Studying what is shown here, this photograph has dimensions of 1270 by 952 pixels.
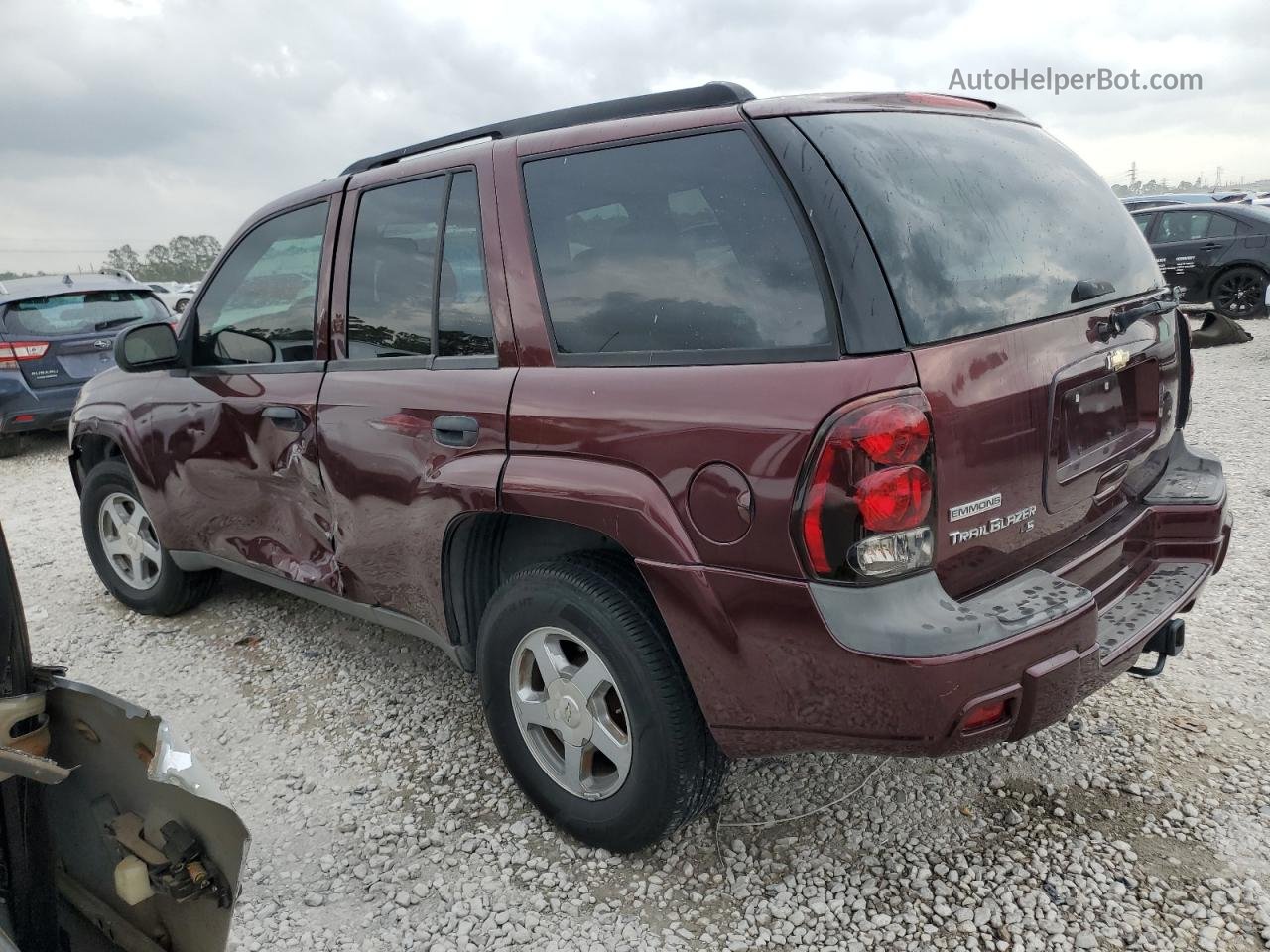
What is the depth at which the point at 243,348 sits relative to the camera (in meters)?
3.36

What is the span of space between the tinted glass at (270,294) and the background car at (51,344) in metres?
5.54

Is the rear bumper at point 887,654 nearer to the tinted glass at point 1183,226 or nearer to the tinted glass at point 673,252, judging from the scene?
the tinted glass at point 673,252

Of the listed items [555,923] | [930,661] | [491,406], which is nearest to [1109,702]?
[930,661]

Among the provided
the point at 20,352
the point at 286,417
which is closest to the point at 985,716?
the point at 286,417

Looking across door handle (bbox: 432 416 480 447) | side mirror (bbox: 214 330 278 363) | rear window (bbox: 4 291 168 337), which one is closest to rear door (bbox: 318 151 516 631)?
door handle (bbox: 432 416 480 447)

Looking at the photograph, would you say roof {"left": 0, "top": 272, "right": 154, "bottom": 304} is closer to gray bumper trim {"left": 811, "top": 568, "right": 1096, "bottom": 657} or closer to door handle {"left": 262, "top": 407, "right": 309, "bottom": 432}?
door handle {"left": 262, "top": 407, "right": 309, "bottom": 432}

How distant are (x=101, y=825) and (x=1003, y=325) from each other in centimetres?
216

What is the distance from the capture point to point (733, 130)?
204 centimetres

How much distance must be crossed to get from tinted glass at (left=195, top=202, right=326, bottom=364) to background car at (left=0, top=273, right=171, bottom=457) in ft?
18.2

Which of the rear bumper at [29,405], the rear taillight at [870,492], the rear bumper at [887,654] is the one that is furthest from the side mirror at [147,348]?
the rear bumper at [29,405]

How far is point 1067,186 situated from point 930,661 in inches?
57.4

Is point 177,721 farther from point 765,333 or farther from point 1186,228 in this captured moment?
point 1186,228

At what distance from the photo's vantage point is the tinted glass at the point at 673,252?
1.91 m

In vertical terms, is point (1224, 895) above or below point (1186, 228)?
below
